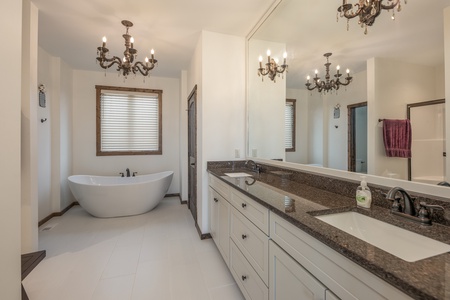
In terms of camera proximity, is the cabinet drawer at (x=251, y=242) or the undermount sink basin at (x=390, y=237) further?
the cabinet drawer at (x=251, y=242)

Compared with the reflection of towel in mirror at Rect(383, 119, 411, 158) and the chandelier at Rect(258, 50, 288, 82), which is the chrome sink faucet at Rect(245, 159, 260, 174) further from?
the reflection of towel in mirror at Rect(383, 119, 411, 158)

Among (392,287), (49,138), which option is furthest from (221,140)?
(49,138)

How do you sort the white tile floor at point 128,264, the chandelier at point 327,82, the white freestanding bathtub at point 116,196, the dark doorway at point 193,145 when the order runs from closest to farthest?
the chandelier at point 327,82, the white tile floor at point 128,264, the dark doorway at point 193,145, the white freestanding bathtub at point 116,196

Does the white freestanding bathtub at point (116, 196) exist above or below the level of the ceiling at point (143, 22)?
below

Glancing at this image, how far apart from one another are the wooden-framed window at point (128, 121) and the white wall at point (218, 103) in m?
2.06

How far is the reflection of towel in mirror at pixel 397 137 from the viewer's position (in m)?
1.12

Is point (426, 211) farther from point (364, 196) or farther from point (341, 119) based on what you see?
point (341, 119)

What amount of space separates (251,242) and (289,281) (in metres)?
0.45

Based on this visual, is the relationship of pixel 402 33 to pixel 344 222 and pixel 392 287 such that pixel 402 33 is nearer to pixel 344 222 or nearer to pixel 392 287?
pixel 344 222

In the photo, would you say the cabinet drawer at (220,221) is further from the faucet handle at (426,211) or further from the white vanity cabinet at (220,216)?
the faucet handle at (426,211)

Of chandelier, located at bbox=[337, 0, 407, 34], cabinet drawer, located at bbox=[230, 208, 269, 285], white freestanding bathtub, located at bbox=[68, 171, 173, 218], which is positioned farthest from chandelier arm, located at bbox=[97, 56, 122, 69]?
chandelier, located at bbox=[337, 0, 407, 34]

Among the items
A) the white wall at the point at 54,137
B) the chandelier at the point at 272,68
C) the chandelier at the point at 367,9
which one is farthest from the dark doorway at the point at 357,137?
the white wall at the point at 54,137

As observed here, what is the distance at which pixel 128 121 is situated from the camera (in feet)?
14.3

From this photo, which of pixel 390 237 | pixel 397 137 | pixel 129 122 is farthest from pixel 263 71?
pixel 129 122
